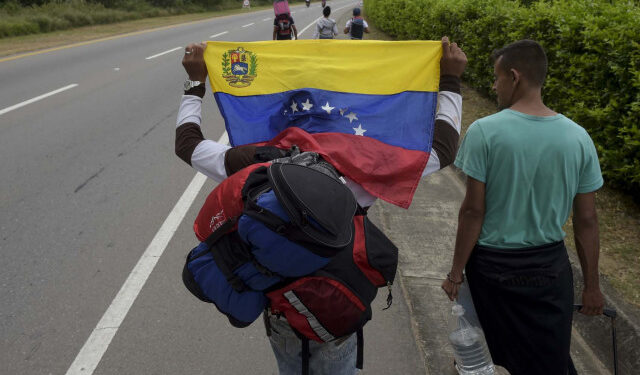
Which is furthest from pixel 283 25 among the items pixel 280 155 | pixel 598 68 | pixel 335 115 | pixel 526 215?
pixel 280 155

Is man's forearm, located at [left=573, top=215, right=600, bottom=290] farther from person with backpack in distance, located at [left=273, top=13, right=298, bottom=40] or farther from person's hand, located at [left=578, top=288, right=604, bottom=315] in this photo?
person with backpack in distance, located at [left=273, top=13, right=298, bottom=40]

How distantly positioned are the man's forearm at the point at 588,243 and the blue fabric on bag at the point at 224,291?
148 cm

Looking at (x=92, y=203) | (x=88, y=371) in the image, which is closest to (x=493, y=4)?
(x=92, y=203)

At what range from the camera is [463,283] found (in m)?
2.58

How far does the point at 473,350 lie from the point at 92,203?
164 inches

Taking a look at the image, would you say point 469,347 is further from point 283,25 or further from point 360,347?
point 283,25

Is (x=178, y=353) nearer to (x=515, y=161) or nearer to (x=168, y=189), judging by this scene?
(x=515, y=161)

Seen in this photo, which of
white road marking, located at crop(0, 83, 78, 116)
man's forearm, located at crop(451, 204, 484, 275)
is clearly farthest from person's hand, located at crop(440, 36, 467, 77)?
white road marking, located at crop(0, 83, 78, 116)

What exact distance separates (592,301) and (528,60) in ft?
3.86

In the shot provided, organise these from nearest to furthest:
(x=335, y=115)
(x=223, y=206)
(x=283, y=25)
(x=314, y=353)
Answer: (x=223, y=206)
(x=314, y=353)
(x=335, y=115)
(x=283, y=25)

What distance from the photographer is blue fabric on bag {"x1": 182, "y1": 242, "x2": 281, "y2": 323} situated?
5.30 feet

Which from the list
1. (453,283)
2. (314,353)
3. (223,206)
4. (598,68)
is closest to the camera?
(223,206)

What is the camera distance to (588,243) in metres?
2.23

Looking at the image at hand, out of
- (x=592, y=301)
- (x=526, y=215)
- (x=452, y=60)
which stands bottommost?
(x=592, y=301)
